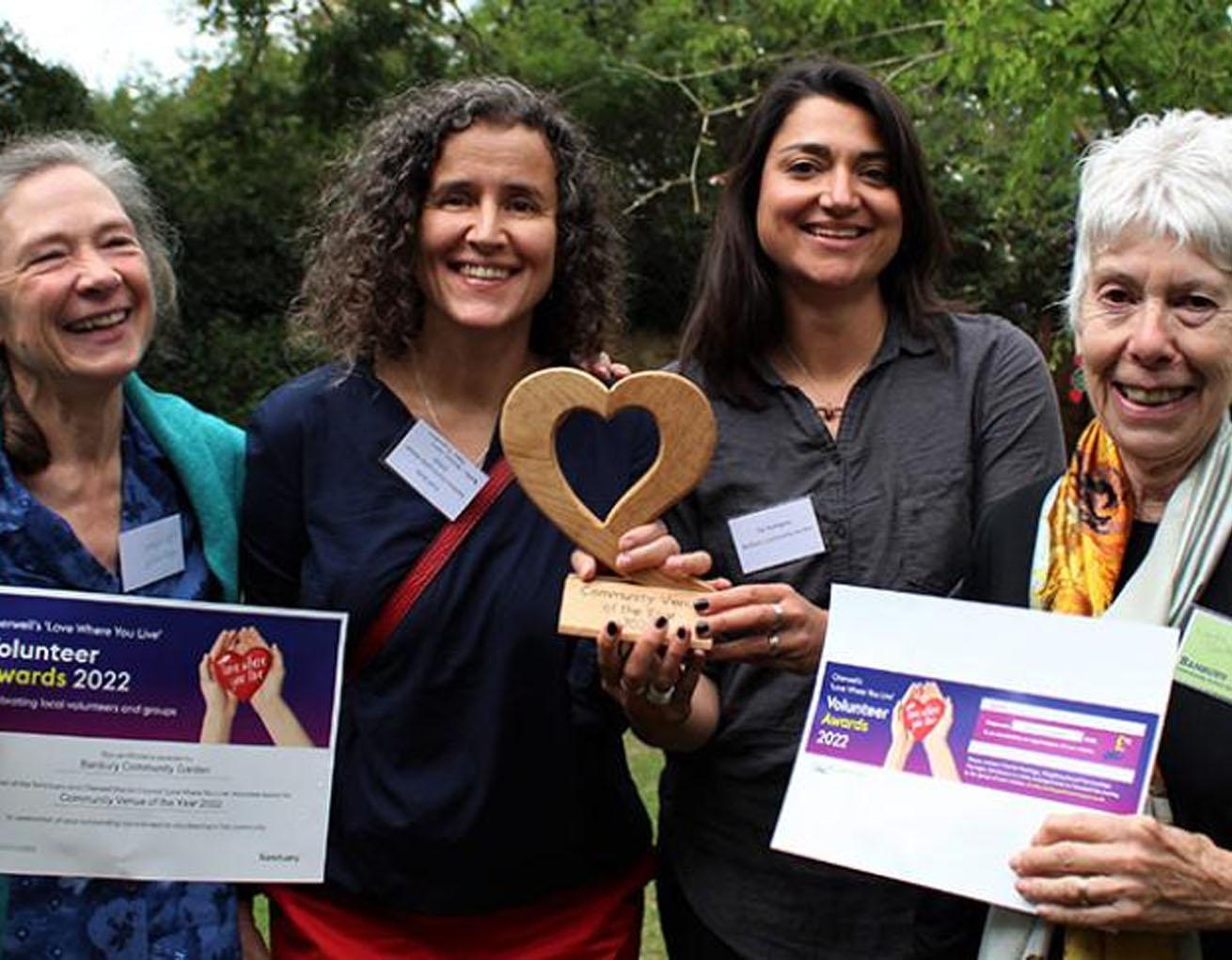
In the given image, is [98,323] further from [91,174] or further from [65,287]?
[91,174]

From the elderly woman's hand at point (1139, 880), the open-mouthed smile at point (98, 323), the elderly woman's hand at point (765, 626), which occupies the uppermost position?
the open-mouthed smile at point (98, 323)

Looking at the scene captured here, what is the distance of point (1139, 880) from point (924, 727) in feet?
1.16

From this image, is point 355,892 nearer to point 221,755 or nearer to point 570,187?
point 221,755

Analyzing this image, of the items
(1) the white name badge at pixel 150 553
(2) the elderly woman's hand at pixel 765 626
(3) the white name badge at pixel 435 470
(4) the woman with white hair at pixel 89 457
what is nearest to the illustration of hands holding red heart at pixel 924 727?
(2) the elderly woman's hand at pixel 765 626

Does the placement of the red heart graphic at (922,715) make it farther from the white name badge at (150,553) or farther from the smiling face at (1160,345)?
the white name badge at (150,553)

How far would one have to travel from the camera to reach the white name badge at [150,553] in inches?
94.7

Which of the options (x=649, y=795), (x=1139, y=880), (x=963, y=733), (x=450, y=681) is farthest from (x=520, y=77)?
(x=1139, y=880)

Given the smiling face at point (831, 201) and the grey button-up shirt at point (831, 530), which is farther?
the smiling face at point (831, 201)

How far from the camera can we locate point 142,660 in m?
2.33

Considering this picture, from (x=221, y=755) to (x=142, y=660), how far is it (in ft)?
0.65

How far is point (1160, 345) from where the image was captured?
1973 mm

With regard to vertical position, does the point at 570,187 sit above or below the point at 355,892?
above

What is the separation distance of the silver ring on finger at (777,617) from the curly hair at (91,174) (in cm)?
120

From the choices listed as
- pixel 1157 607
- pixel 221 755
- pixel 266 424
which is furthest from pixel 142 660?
pixel 1157 607
